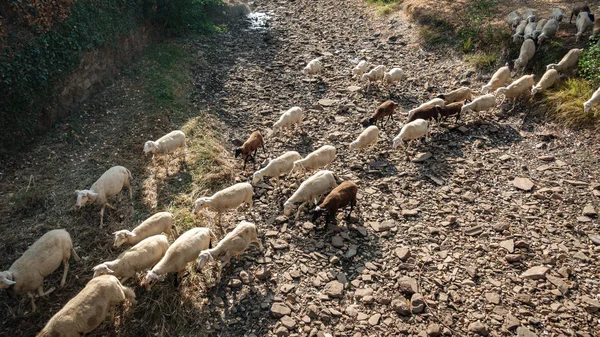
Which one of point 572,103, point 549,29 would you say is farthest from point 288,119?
point 549,29

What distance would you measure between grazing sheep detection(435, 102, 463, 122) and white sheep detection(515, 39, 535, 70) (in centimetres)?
347

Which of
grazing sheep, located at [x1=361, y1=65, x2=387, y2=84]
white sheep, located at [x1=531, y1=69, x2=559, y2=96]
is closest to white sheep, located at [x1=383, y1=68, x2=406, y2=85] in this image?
grazing sheep, located at [x1=361, y1=65, x2=387, y2=84]

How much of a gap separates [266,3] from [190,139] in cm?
1722

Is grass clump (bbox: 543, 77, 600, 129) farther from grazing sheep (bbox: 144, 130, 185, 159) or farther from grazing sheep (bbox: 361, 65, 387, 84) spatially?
grazing sheep (bbox: 144, 130, 185, 159)

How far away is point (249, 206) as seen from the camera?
9797 mm

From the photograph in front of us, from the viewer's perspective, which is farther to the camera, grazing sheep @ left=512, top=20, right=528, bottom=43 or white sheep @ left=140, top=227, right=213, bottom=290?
grazing sheep @ left=512, top=20, right=528, bottom=43

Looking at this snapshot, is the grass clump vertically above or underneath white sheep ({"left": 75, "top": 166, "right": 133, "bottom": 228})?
above

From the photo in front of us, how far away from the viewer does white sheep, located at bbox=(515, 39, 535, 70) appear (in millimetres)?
14008

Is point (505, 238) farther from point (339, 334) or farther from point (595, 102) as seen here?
point (595, 102)

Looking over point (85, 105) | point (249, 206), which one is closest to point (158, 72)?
point (85, 105)

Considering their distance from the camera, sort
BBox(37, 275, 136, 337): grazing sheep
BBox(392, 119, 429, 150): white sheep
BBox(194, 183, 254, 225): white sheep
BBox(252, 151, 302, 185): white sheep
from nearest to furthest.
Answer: BBox(37, 275, 136, 337): grazing sheep < BBox(194, 183, 254, 225): white sheep < BBox(252, 151, 302, 185): white sheep < BBox(392, 119, 429, 150): white sheep

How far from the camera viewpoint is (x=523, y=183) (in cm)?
1015

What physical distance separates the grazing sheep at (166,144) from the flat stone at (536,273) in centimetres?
883

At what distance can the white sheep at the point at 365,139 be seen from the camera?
37.9 ft
